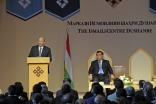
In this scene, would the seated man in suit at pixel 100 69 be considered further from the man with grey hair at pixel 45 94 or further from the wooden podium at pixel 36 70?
the man with grey hair at pixel 45 94

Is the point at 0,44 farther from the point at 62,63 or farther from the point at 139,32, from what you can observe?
the point at 139,32

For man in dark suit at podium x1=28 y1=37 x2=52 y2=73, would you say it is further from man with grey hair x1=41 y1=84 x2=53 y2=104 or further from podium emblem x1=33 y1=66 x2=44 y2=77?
man with grey hair x1=41 y1=84 x2=53 y2=104

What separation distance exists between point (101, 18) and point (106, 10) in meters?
0.29

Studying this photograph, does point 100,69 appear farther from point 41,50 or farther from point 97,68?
point 41,50

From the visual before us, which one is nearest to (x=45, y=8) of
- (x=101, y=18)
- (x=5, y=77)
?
(x=101, y=18)

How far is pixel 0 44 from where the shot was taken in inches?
383

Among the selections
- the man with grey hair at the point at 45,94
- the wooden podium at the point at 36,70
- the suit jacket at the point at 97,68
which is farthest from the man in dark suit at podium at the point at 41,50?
the man with grey hair at the point at 45,94

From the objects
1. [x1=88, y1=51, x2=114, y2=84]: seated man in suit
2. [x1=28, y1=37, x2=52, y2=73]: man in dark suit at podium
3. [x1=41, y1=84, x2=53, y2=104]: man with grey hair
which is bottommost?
[x1=41, y1=84, x2=53, y2=104]: man with grey hair

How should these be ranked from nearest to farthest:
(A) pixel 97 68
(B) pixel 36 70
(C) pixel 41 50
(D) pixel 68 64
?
(B) pixel 36 70 < (C) pixel 41 50 < (A) pixel 97 68 < (D) pixel 68 64

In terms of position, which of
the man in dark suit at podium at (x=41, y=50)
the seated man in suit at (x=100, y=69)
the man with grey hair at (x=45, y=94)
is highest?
the man in dark suit at podium at (x=41, y=50)

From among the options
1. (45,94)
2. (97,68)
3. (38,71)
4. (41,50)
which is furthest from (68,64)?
(45,94)

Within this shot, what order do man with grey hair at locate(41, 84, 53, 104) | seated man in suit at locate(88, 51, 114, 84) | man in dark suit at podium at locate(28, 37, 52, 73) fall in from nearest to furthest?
1. man with grey hair at locate(41, 84, 53, 104)
2. man in dark suit at podium at locate(28, 37, 52, 73)
3. seated man in suit at locate(88, 51, 114, 84)

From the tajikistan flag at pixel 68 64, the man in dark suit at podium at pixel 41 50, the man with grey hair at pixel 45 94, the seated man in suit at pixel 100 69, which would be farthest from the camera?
the tajikistan flag at pixel 68 64

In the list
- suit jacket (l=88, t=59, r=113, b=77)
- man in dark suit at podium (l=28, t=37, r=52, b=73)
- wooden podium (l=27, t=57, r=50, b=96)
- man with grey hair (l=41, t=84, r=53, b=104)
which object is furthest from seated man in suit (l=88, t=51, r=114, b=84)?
man with grey hair (l=41, t=84, r=53, b=104)
